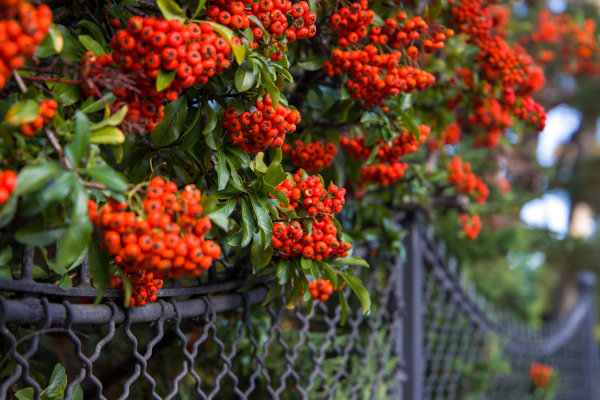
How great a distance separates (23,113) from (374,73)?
0.96 meters

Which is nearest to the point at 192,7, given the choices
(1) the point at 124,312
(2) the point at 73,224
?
(2) the point at 73,224

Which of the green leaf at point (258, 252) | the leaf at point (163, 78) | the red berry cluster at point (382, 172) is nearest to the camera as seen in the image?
the leaf at point (163, 78)

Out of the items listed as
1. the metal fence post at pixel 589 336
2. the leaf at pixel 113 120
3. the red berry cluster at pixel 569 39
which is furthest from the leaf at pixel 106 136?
the metal fence post at pixel 589 336

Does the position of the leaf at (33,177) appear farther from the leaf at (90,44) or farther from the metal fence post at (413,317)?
the metal fence post at (413,317)

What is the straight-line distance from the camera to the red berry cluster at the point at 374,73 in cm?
157

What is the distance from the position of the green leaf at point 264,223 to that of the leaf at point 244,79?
280 millimetres

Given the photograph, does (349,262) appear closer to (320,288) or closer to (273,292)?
(320,288)

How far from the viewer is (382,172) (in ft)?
6.57

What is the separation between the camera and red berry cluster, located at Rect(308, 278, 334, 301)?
1626 millimetres

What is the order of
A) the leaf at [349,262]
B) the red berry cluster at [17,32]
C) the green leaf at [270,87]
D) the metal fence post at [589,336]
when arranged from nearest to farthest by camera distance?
the red berry cluster at [17,32]
the green leaf at [270,87]
the leaf at [349,262]
the metal fence post at [589,336]

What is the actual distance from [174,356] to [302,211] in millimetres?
1166

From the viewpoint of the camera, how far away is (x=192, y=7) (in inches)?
47.8

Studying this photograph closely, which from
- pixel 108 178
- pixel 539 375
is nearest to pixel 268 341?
pixel 108 178

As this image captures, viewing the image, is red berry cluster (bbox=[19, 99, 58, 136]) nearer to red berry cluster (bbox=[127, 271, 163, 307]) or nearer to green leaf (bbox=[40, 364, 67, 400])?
red berry cluster (bbox=[127, 271, 163, 307])
